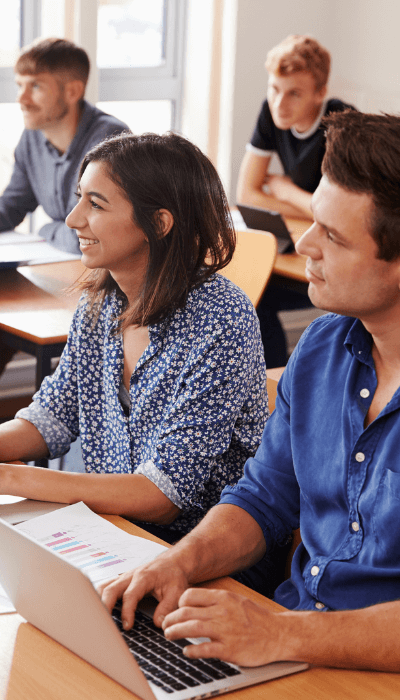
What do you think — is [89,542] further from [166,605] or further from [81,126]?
[81,126]

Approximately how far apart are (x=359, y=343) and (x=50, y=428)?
0.69 m

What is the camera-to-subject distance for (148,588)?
1000 mm

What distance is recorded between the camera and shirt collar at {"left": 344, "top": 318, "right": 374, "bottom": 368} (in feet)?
3.68

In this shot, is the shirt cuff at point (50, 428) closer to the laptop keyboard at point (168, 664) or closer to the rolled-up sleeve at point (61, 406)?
the rolled-up sleeve at point (61, 406)

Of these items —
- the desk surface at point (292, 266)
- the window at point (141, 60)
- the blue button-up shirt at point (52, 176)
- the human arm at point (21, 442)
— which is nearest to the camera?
the human arm at point (21, 442)

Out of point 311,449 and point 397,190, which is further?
point 311,449

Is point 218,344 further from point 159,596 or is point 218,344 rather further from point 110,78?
point 110,78

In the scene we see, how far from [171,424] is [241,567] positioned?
0.30 m

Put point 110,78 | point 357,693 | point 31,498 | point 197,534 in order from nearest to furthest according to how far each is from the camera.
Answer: point 357,693
point 197,534
point 31,498
point 110,78

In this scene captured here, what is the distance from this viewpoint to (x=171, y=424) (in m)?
1.40

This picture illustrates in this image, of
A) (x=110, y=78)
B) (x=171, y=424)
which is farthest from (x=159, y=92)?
(x=171, y=424)

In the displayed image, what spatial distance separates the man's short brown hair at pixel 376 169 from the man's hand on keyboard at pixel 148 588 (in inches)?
18.1

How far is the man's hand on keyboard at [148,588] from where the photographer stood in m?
0.97

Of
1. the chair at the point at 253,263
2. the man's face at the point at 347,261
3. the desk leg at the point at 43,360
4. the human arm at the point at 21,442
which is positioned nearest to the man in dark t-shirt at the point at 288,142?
the chair at the point at 253,263
